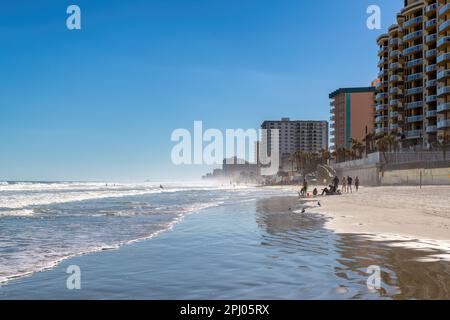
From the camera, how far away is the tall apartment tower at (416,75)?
68500mm

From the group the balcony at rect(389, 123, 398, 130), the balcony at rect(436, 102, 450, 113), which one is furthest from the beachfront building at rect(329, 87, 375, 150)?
the balcony at rect(436, 102, 450, 113)

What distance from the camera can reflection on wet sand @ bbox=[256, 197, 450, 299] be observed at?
687 cm

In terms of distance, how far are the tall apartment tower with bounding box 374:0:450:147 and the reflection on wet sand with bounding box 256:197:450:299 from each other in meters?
58.9

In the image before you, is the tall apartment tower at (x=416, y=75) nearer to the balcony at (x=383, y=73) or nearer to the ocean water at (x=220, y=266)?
the balcony at (x=383, y=73)

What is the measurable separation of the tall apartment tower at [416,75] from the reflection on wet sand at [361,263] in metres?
58.9

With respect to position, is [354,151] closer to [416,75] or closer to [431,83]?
[416,75]

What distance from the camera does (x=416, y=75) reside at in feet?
265

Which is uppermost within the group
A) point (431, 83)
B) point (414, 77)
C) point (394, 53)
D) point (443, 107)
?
point (394, 53)

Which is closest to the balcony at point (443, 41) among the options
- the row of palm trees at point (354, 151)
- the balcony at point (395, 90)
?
the row of palm trees at point (354, 151)

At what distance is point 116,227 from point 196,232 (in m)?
4.72

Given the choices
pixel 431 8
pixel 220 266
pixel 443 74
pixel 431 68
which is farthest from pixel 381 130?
pixel 220 266

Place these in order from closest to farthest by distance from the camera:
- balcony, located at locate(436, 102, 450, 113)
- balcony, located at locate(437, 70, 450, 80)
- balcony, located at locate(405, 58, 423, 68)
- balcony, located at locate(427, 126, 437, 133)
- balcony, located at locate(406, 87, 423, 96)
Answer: balcony, located at locate(436, 102, 450, 113)
balcony, located at locate(437, 70, 450, 80)
balcony, located at locate(427, 126, 437, 133)
balcony, located at locate(405, 58, 423, 68)
balcony, located at locate(406, 87, 423, 96)

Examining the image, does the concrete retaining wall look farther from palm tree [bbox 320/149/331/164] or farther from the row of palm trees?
palm tree [bbox 320/149/331/164]

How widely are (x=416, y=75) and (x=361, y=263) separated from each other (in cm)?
8122
